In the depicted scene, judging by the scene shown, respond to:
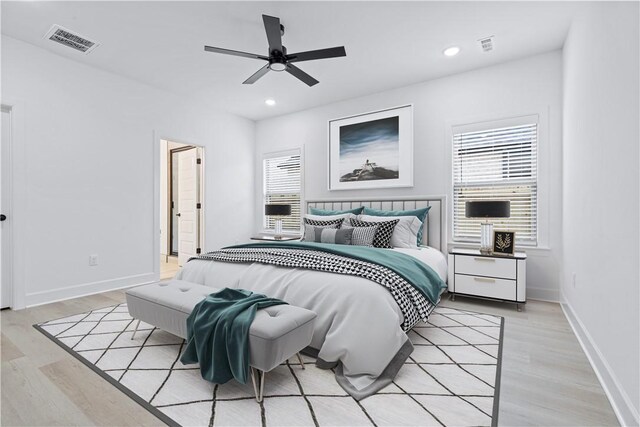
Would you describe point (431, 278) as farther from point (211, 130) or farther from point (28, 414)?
point (211, 130)

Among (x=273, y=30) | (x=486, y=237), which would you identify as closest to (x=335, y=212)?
(x=486, y=237)

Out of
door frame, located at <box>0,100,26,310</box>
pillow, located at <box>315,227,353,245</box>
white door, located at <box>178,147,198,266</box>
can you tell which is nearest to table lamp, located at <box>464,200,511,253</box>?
pillow, located at <box>315,227,353,245</box>

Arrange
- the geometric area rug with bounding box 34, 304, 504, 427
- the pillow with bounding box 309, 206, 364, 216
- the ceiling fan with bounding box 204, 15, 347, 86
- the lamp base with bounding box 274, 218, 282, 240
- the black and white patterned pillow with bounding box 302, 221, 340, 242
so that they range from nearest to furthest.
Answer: the geometric area rug with bounding box 34, 304, 504, 427 < the ceiling fan with bounding box 204, 15, 347, 86 < the black and white patterned pillow with bounding box 302, 221, 340, 242 < the pillow with bounding box 309, 206, 364, 216 < the lamp base with bounding box 274, 218, 282, 240

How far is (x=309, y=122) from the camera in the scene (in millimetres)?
5375

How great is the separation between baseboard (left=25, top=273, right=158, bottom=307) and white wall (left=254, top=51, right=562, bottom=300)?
2.78m

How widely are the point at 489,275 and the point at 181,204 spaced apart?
5.16 m

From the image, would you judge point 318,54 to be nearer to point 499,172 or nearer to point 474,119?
point 474,119

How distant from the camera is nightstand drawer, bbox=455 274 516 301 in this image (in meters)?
3.23

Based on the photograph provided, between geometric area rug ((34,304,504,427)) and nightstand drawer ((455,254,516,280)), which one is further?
nightstand drawer ((455,254,516,280))

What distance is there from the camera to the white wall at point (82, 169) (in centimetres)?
329

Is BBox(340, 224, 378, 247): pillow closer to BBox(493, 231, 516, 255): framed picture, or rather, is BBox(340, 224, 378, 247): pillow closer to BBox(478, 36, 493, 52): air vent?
BBox(493, 231, 516, 255): framed picture

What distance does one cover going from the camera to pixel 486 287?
11.0ft

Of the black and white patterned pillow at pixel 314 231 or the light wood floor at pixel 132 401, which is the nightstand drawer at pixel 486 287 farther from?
the black and white patterned pillow at pixel 314 231

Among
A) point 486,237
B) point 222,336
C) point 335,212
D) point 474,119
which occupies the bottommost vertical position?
point 222,336
